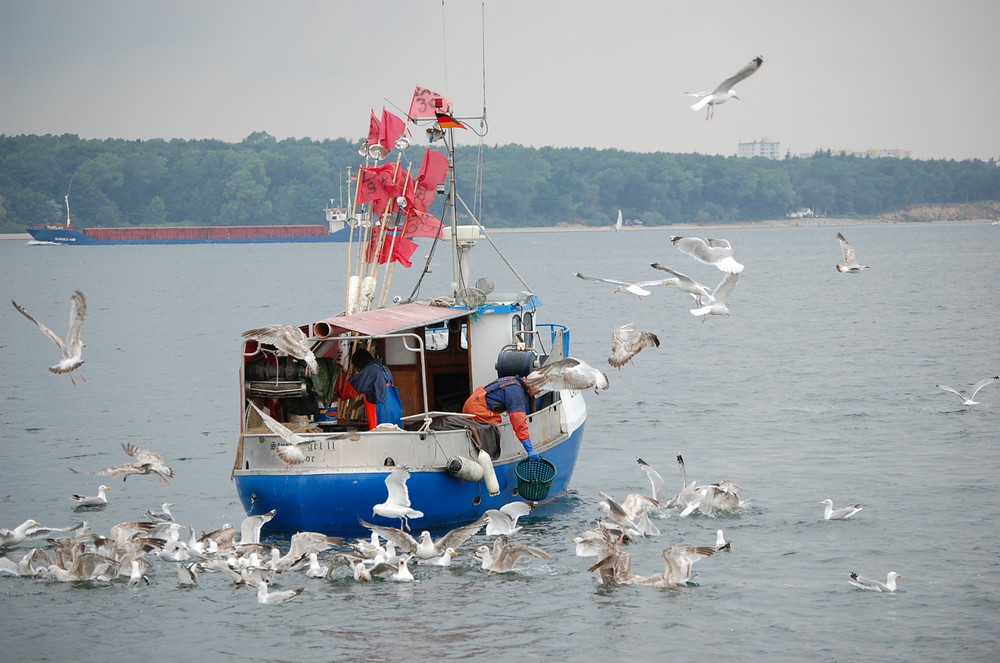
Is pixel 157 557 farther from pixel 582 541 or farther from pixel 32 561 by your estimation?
pixel 582 541

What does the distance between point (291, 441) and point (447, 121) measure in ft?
21.3

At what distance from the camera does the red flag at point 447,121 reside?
71.3 ft

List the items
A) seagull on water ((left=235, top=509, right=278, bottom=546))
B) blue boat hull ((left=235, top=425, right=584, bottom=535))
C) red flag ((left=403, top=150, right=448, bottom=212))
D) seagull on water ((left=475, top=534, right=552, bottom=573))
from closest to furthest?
seagull on water ((left=235, top=509, right=278, bottom=546)) → seagull on water ((left=475, top=534, right=552, bottom=573)) → blue boat hull ((left=235, top=425, right=584, bottom=535)) → red flag ((left=403, top=150, right=448, bottom=212))

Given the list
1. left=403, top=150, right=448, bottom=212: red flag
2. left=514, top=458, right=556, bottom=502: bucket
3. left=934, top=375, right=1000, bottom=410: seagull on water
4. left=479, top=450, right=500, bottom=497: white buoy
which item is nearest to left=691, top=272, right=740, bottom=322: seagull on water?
left=514, top=458, right=556, bottom=502: bucket

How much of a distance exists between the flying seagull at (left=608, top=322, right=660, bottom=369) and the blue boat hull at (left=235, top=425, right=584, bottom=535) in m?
2.83

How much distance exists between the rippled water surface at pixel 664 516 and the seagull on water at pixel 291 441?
164cm

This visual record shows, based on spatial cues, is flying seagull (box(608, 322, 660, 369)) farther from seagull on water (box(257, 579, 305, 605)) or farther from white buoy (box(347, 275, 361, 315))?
seagull on water (box(257, 579, 305, 605))

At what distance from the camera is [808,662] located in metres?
15.5

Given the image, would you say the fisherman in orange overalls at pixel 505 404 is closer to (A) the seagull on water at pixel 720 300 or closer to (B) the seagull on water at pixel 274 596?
(A) the seagull on water at pixel 720 300

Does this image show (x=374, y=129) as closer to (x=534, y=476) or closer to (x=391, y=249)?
(x=391, y=249)

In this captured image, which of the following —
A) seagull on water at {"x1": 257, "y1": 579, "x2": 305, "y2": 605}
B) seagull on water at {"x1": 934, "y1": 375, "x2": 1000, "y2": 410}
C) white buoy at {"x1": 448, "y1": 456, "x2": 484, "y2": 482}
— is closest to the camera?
seagull on water at {"x1": 257, "y1": 579, "x2": 305, "y2": 605}

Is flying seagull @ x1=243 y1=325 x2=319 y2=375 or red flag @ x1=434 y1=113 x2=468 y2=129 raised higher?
red flag @ x1=434 y1=113 x2=468 y2=129

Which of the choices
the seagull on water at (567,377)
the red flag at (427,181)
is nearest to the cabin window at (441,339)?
the red flag at (427,181)

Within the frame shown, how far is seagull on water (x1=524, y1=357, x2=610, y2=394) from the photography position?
18.5 meters
